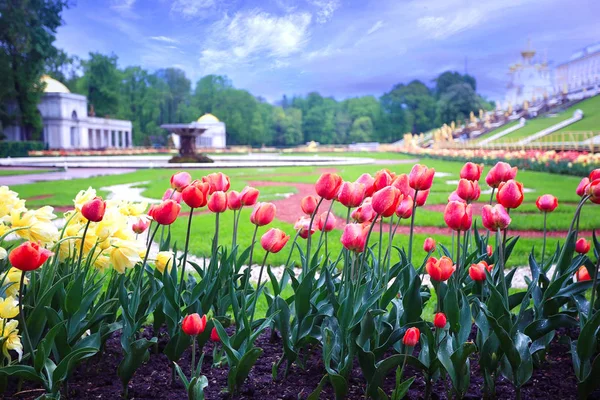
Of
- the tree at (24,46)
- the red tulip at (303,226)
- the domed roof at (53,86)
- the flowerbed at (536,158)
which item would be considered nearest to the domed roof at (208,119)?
the domed roof at (53,86)

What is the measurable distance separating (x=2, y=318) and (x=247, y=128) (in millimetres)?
8715

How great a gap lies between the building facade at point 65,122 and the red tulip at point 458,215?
23.4ft

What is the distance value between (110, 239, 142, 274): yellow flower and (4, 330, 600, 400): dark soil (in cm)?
31

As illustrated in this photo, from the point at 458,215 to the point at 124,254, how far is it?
86cm

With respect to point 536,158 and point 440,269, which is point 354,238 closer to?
point 440,269

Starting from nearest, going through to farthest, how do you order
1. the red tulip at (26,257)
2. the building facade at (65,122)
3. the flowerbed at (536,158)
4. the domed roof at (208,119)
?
the red tulip at (26,257) → the flowerbed at (536,158) → the building facade at (65,122) → the domed roof at (208,119)

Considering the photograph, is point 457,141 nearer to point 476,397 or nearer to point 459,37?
point 459,37

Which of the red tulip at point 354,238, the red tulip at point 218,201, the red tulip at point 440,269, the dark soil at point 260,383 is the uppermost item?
the red tulip at point 218,201

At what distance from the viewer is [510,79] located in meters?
7.03

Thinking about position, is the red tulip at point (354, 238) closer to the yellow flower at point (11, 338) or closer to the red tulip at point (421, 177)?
the red tulip at point (421, 177)

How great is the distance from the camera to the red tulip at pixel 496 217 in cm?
127

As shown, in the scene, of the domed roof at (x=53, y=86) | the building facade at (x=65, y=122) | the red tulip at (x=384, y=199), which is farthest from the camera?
the building facade at (x=65, y=122)

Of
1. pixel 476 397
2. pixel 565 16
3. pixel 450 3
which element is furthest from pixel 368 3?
pixel 476 397

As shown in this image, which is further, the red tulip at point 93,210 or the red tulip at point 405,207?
the red tulip at point 405,207
